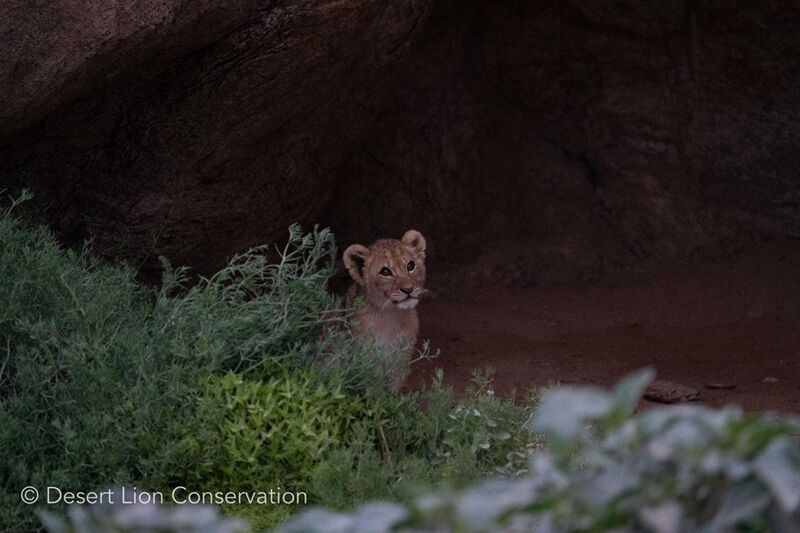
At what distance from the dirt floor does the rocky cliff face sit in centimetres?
38

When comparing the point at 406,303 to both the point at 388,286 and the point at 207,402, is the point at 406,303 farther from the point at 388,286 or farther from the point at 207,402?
the point at 207,402

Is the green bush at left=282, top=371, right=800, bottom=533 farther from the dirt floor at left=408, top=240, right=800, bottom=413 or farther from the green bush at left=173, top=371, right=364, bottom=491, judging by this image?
the dirt floor at left=408, top=240, right=800, bottom=413

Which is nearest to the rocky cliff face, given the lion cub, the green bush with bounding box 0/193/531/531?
the lion cub

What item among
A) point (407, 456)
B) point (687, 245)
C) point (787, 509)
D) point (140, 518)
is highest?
point (140, 518)

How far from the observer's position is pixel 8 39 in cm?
620

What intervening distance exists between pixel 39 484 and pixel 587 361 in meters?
4.74

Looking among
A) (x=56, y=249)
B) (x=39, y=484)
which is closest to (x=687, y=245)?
(x=56, y=249)

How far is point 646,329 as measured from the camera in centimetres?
970

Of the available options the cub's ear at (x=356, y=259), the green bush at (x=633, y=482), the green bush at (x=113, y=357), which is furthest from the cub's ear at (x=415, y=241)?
the green bush at (x=633, y=482)

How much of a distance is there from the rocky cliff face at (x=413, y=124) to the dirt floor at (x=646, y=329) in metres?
0.38

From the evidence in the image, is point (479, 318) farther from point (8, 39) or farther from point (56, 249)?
point (8, 39)

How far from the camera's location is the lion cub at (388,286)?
303 inches

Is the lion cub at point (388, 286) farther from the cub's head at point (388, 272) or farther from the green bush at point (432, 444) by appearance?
the green bush at point (432, 444)

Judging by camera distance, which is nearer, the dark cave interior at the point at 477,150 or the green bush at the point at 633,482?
the green bush at the point at 633,482
